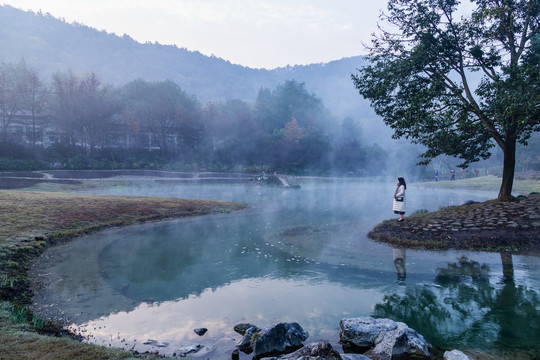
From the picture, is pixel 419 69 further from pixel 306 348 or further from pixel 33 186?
pixel 33 186

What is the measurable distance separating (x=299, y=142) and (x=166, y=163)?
25.5 meters

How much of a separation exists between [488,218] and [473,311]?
8.04m

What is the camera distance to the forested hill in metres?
129

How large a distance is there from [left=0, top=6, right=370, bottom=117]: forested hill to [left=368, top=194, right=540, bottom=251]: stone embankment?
12548cm

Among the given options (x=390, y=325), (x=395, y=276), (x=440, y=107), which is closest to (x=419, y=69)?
(x=440, y=107)

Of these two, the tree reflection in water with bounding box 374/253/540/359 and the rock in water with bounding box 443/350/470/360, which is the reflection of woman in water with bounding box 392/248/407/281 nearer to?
the tree reflection in water with bounding box 374/253/540/359

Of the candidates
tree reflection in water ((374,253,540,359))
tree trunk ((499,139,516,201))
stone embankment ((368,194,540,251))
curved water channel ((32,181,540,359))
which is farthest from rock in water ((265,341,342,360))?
tree trunk ((499,139,516,201))

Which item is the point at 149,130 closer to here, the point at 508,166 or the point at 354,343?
the point at 508,166

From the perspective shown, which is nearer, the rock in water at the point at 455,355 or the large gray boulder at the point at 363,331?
the rock in water at the point at 455,355

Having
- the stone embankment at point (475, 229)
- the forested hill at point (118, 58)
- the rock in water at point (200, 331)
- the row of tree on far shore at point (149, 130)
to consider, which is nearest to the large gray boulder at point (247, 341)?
the rock in water at point (200, 331)

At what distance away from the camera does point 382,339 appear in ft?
18.0

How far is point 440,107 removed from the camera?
14.8m

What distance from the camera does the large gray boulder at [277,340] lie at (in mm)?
5434

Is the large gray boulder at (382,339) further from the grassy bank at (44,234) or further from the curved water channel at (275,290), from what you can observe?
the grassy bank at (44,234)
